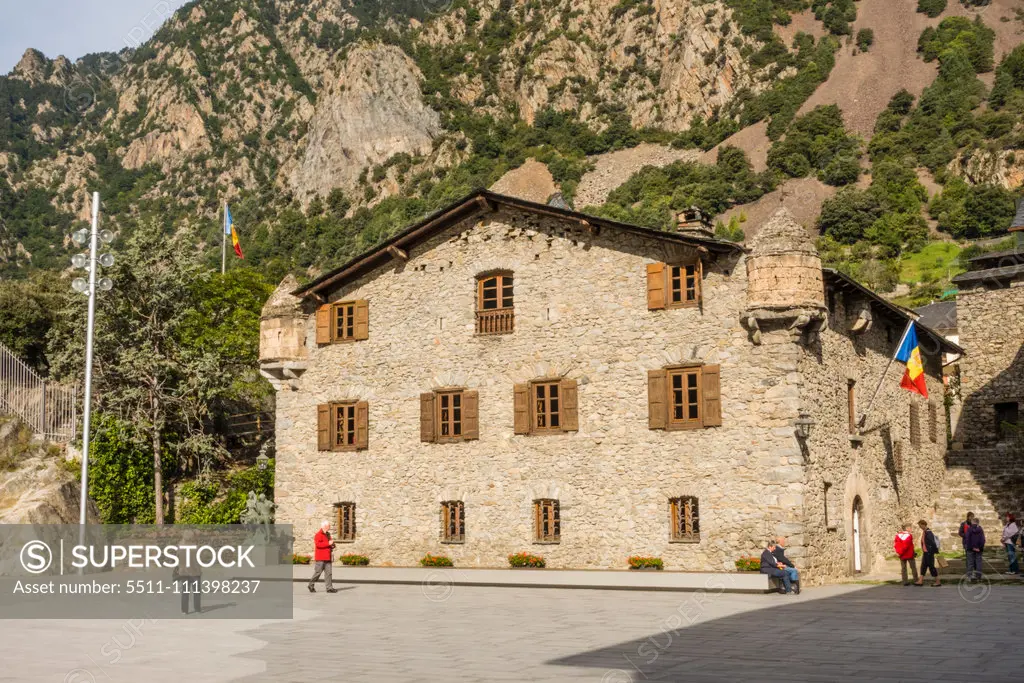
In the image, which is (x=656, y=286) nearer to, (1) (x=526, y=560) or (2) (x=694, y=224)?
(2) (x=694, y=224)

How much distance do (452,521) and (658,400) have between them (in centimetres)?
701

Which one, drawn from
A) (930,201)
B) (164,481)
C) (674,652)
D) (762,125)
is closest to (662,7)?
(762,125)

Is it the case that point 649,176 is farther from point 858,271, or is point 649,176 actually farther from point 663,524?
point 663,524

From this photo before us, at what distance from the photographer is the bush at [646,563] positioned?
25.9m

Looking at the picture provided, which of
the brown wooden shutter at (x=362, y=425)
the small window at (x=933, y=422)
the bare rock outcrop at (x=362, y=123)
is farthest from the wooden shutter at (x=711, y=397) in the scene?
the bare rock outcrop at (x=362, y=123)

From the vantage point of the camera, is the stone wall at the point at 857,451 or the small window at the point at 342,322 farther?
the small window at the point at 342,322

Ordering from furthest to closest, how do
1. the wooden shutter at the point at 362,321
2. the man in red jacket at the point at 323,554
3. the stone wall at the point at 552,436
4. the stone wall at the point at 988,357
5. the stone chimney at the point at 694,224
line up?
the stone wall at the point at 988,357
the wooden shutter at the point at 362,321
the stone chimney at the point at 694,224
the stone wall at the point at 552,436
the man in red jacket at the point at 323,554

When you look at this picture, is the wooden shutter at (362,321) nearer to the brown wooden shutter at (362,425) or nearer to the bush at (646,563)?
the brown wooden shutter at (362,425)

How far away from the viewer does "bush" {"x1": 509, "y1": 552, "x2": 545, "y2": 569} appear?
27641 millimetres

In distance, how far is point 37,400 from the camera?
3456cm

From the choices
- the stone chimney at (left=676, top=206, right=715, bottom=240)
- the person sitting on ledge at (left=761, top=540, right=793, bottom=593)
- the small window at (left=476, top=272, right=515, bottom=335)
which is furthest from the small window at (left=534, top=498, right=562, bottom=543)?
the stone chimney at (left=676, top=206, right=715, bottom=240)

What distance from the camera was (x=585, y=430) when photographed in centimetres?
2738

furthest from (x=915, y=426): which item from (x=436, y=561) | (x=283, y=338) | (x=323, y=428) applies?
(x=283, y=338)

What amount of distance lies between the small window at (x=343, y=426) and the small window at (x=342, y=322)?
1957mm
